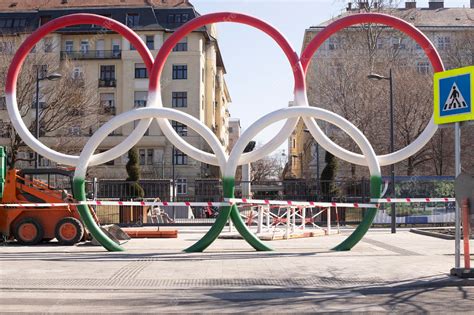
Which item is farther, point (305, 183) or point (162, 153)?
point (162, 153)

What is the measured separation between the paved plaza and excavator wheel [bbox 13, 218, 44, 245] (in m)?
1.38

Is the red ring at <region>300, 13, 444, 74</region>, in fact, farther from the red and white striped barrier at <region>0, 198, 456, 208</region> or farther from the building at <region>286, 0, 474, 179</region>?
the building at <region>286, 0, 474, 179</region>

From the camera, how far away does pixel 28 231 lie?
18.2 meters

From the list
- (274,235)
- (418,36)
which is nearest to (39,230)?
(274,235)

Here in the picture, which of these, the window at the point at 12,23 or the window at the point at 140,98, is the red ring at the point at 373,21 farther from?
the window at the point at 12,23

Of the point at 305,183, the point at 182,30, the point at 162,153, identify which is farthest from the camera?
the point at 162,153

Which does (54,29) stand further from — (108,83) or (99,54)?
(99,54)

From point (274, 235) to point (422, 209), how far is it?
424 inches

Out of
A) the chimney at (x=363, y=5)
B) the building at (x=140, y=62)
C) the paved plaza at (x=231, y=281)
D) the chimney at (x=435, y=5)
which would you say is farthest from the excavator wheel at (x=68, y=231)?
the chimney at (x=435, y=5)

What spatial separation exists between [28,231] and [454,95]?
12.7m

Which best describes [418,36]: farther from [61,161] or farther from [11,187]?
[11,187]

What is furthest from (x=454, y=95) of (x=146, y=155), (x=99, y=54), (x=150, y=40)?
(x=99, y=54)

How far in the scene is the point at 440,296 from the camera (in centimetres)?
979

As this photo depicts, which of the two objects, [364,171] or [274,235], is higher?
[364,171]
